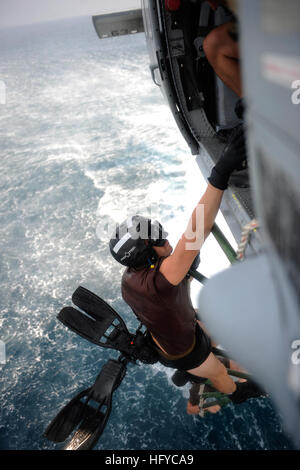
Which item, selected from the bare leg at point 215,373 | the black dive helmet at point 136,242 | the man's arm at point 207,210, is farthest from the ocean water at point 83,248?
the man's arm at point 207,210

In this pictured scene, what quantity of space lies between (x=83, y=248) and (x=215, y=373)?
445 centimetres

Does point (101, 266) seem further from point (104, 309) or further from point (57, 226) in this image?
point (104, 309)

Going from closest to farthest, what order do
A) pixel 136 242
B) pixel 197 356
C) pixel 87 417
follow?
pixel 136 242, pixel 197 356, pixel 87 417

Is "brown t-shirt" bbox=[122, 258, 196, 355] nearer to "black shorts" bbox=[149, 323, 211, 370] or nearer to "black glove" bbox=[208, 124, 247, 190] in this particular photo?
"black shorts" bbox=[149, 323, 211, 370]

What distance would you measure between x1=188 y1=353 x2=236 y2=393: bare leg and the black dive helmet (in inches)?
57.4

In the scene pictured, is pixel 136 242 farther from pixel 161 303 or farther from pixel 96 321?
pixel 96 321

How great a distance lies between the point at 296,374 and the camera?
55 cm

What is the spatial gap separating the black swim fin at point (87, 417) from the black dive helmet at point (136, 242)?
1.66 m

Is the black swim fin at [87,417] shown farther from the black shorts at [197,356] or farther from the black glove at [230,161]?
the black glove at [230,161]

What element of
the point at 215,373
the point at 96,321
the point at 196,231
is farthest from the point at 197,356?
the point at 196,231

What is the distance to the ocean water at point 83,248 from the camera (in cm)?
365

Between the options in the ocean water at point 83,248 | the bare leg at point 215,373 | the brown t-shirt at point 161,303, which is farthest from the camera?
the ocean water at point 83,248

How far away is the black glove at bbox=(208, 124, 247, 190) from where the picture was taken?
5.03 ft

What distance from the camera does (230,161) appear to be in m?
1.59
